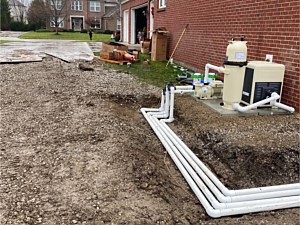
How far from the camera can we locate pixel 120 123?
469cm

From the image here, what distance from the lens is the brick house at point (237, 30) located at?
4.80 m

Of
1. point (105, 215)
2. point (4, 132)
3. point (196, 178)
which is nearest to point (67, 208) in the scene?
point (105, 215)

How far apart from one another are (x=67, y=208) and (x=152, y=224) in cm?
73

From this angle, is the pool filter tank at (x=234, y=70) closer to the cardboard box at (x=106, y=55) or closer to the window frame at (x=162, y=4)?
the cardboard box at (x=106, y=55)

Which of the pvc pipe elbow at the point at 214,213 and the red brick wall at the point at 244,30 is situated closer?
the pvc pipe elbow at the point at 214,213

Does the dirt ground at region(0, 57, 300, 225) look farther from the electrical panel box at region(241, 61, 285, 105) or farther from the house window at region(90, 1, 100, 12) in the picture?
the house window at region(90, 1, 100, 12)

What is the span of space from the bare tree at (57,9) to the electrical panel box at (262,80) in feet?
132

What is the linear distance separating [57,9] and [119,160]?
46.9 m

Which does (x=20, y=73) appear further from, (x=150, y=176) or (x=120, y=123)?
(x=150, y=176)

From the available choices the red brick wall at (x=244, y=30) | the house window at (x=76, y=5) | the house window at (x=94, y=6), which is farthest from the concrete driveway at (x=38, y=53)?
the house window at (x=94, y=6)

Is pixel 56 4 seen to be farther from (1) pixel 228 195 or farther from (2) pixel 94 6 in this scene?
(1) pixel 228 195

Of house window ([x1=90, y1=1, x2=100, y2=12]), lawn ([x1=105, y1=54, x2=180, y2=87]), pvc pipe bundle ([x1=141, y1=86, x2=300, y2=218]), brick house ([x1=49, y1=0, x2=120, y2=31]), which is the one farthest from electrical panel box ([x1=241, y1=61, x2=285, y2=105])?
house window ([x1=90, y1=1, x2=100, y2=12])

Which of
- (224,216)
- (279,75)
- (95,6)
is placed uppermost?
(95,6)

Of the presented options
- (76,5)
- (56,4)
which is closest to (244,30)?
(56,4)
